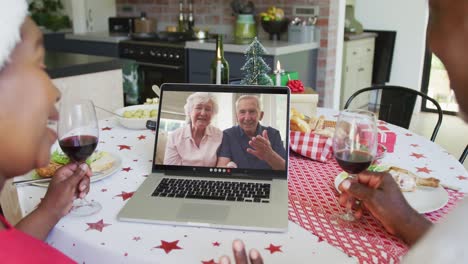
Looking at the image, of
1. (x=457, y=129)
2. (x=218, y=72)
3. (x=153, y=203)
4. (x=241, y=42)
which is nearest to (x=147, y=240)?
(x=153, y=203)

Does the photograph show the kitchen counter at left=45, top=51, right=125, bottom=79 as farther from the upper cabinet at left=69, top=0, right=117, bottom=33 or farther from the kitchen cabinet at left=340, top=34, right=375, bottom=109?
the kitchen cabinet at left=340, top=34, right=375, bottom=109

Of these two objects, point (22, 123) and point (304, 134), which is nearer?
point (22, 123)

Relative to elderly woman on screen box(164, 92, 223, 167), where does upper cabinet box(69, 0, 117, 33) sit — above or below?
above

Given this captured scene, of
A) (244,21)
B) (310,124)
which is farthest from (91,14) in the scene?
(310,124)

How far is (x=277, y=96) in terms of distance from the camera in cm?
124

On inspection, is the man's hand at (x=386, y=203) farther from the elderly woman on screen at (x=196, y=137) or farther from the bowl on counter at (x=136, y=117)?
the bowl on counter at (x=136, y=117)

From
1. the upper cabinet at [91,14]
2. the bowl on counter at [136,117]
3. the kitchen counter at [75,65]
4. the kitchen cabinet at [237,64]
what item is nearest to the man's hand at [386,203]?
the bowl on counter at [136,117]

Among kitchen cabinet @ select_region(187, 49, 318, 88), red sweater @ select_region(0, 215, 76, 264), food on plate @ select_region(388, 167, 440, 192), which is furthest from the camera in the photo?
kitchen cabinet @ select_region(187, 49, 318, 88)

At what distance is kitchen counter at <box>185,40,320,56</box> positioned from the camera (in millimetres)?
3273

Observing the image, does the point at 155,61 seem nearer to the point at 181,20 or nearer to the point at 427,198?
the point at 181,20

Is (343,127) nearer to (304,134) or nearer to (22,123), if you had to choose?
(304,134)

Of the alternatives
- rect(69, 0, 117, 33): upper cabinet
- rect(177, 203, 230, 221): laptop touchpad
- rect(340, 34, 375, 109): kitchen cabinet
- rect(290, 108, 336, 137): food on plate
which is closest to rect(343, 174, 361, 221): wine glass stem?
rect(177, 203, 230, 221): laptop touchpad

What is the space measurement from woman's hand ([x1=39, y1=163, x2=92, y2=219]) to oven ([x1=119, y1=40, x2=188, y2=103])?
2.65 m

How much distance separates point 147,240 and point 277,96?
536 millimetres
